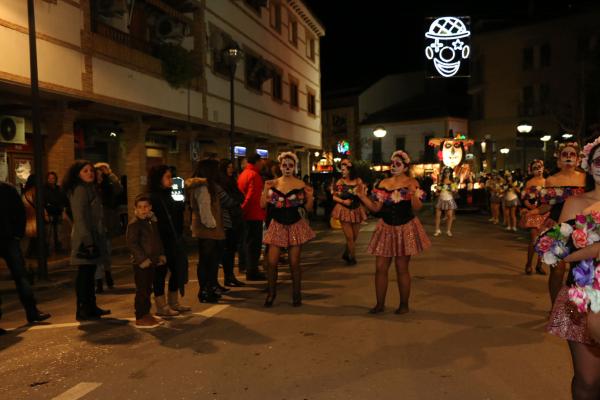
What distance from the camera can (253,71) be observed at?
72.1 feet

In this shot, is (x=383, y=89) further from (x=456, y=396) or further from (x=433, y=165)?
(x=456, y=396)

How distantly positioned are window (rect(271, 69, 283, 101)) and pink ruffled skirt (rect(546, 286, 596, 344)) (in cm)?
2259

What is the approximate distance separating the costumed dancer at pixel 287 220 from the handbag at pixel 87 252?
6.86 feet

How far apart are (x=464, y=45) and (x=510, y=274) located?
956cm

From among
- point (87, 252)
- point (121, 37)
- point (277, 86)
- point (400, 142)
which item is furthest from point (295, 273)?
point (400, 142)

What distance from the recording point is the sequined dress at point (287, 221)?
7125 mm

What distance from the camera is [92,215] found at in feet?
Result: 22.5

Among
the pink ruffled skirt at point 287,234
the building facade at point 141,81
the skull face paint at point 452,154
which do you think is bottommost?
the pink ruffled skirt at point 287,234

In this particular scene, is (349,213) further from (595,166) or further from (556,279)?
(595,166)

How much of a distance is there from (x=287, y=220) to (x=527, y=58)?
3922 centimetres

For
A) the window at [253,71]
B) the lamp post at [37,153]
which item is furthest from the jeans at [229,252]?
the window at [253,71]

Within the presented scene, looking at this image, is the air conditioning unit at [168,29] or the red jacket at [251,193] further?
the air conditioning unit at [168,29]

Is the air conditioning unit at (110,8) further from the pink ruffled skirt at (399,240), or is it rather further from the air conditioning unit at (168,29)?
the pink ruffled skirt at (399,240)

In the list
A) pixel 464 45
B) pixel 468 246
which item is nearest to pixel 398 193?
pixel 468 246
